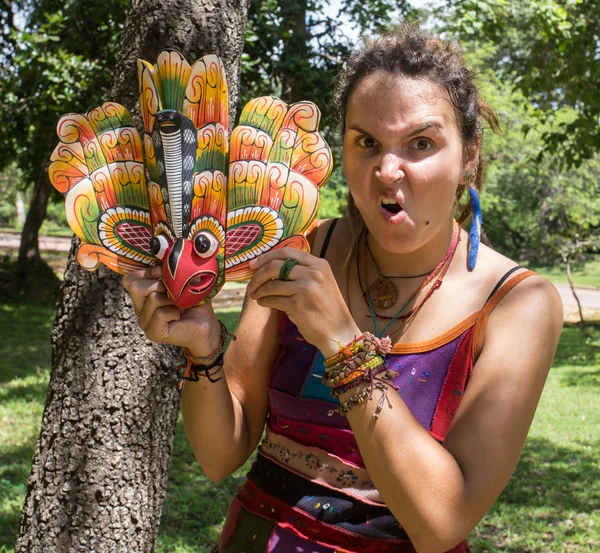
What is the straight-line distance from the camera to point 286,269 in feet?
4.59

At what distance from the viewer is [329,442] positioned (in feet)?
4.99

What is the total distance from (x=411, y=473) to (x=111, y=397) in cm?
131

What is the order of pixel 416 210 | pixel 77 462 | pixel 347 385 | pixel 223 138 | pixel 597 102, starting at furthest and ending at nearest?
pixel 597 102, pixel 77 462, pixel 223 138, pixel 416 210, pixel 347 385

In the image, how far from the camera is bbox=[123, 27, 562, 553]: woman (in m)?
1.36

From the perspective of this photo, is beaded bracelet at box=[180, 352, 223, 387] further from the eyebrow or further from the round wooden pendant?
the eyebrow

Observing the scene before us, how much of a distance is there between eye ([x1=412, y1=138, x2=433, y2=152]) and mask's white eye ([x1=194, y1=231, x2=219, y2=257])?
482mm

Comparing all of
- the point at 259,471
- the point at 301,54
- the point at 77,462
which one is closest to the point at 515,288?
the point at 259,471

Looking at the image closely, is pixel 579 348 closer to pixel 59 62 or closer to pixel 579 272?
pixel 59 62

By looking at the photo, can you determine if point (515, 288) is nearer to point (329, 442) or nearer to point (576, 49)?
point (329, 442)

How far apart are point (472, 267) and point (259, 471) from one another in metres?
0.68

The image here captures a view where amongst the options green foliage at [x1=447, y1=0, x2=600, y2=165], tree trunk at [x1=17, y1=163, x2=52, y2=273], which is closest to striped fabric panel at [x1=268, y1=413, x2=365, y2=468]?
green foliage at [x1=447, y1=0, x2=600, y2=165]

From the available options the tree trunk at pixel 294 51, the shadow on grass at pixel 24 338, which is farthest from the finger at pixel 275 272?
the shadow on grass at pixel 24 338

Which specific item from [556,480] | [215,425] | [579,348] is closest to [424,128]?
[215,425]

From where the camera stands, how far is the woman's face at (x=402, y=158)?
145 cm
